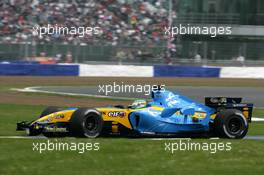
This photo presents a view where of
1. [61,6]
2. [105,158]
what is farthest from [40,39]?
[105,158]

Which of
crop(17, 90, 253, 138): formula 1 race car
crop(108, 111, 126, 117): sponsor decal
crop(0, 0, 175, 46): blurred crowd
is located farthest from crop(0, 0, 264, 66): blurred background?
crop(108, 111, 126, 117): sponsor decal

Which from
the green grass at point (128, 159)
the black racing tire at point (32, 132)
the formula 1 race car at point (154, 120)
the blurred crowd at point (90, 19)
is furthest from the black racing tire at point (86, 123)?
the blurred crowd at point (90, 19)

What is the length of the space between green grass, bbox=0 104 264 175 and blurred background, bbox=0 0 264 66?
2705cm

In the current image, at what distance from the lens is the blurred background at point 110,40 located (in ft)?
121

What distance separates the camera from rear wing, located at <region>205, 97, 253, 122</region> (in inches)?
458

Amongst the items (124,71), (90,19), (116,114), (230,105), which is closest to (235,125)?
(230,105)

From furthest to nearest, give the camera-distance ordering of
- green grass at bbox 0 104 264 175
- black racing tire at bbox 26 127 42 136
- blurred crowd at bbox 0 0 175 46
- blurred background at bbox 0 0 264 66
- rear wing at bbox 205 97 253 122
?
blurred crowd at bbox 0 0 175 46 < blurred background at bbox 0 0 264 66 < rear wing at bbox 205 97 253 122 < black racing tire at bbox 26 127 42 136 < green grass at bbox 0 104 264 175

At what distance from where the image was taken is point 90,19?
3869 centimetres

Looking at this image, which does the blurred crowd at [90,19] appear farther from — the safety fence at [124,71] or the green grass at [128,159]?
the green grass at [128,159]

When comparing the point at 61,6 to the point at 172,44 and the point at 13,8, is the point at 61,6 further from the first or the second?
the point at 172,44

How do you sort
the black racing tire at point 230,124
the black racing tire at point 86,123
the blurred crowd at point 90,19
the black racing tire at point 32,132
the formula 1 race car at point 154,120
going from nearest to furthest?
the black racing tire at point 86,123 < the formula 1 race car at point 154,120 < the black racing tire at point 32,132 < the black racing tire at point 230,124 < the blurred crowd at point 90,19

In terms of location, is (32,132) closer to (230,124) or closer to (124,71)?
(230,124)

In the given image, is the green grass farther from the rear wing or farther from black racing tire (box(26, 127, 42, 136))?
the rear wing

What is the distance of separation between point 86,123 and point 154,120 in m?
1.23
